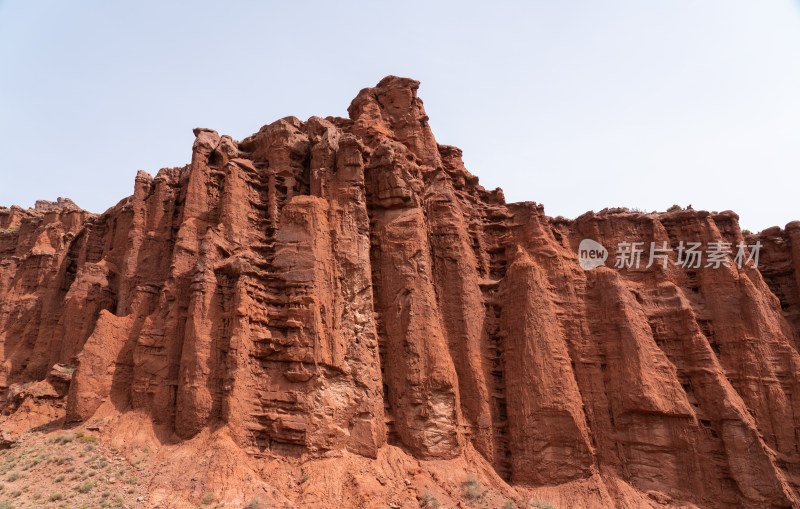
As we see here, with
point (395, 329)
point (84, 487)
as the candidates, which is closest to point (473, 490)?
point (395, 329)

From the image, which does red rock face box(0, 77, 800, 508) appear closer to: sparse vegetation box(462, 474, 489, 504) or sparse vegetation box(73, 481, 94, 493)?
sparse vegetation box(462, 474, 489, 504)

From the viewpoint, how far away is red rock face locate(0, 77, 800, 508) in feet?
67.0

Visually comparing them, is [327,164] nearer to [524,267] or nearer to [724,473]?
[524,267]

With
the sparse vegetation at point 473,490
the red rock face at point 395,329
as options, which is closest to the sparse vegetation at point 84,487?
the red rock face at point 395,329

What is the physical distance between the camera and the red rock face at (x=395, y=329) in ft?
67.0

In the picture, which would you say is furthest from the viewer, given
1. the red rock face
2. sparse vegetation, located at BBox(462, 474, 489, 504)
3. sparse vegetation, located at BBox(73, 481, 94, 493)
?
the red rock face

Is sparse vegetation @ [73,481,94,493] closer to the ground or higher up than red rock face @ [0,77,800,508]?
closer to the ground

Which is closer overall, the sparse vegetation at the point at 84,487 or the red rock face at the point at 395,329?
the sparse vegetation at the point at 84,487

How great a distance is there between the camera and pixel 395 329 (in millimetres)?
23375

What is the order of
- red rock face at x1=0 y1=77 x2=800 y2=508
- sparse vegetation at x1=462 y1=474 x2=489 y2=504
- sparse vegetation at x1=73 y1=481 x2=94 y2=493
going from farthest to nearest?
1. red rock face at x1=0 y1=77 x2=800 y2=508
2. sparse vegetation at x1=462 y1=474 x2=489 y2=504
3. sparse vegetation at x1=73 y1=481 x2=94 y2=493

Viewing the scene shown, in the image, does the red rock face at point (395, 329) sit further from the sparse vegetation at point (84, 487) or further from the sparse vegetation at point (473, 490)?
the sparse vegetation at point (84, 487)

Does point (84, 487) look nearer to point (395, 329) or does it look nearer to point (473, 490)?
point (395, 329)

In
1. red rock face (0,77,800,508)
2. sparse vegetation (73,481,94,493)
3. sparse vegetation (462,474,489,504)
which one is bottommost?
sparse vegetation (462,474,489,504)

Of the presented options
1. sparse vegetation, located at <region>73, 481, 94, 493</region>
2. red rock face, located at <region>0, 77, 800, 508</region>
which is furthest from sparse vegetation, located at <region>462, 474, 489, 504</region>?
sparse vegetation, located at <region>73, 481, 94, 493</region>
